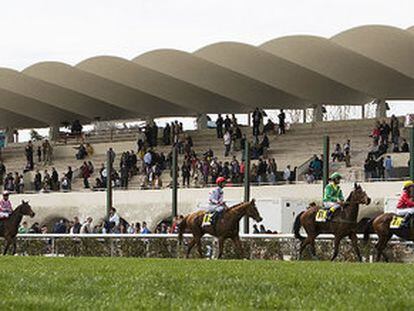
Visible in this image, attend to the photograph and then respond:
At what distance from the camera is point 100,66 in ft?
162

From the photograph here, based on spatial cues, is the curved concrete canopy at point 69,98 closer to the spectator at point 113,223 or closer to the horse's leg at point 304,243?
the spectator at point 113,223

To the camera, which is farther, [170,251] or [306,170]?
[306,170]

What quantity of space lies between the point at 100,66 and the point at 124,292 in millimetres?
40346

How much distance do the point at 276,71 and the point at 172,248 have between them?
2078cm

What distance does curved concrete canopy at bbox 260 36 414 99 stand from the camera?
4278 centimetres

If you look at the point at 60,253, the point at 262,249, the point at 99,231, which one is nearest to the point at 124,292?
the point at 262,249

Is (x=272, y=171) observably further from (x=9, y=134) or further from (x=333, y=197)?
(x=9, y=134)

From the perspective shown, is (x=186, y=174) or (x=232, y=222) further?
(x=186, y=174)

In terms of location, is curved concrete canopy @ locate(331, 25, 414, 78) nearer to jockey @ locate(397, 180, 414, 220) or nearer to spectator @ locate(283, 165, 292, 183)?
spectator @ locate(283, 165, 292, 183)

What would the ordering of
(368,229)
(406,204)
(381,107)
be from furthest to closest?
(381,107) < (368,229) < (406,204)

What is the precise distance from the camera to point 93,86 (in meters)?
52.5

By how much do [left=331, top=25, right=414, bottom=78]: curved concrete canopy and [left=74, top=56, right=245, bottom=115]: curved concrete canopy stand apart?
1111 centimetres

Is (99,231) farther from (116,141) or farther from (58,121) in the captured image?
(58,121)

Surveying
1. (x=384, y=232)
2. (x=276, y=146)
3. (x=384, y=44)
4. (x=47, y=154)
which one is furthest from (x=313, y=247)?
(x=47, y=154)
